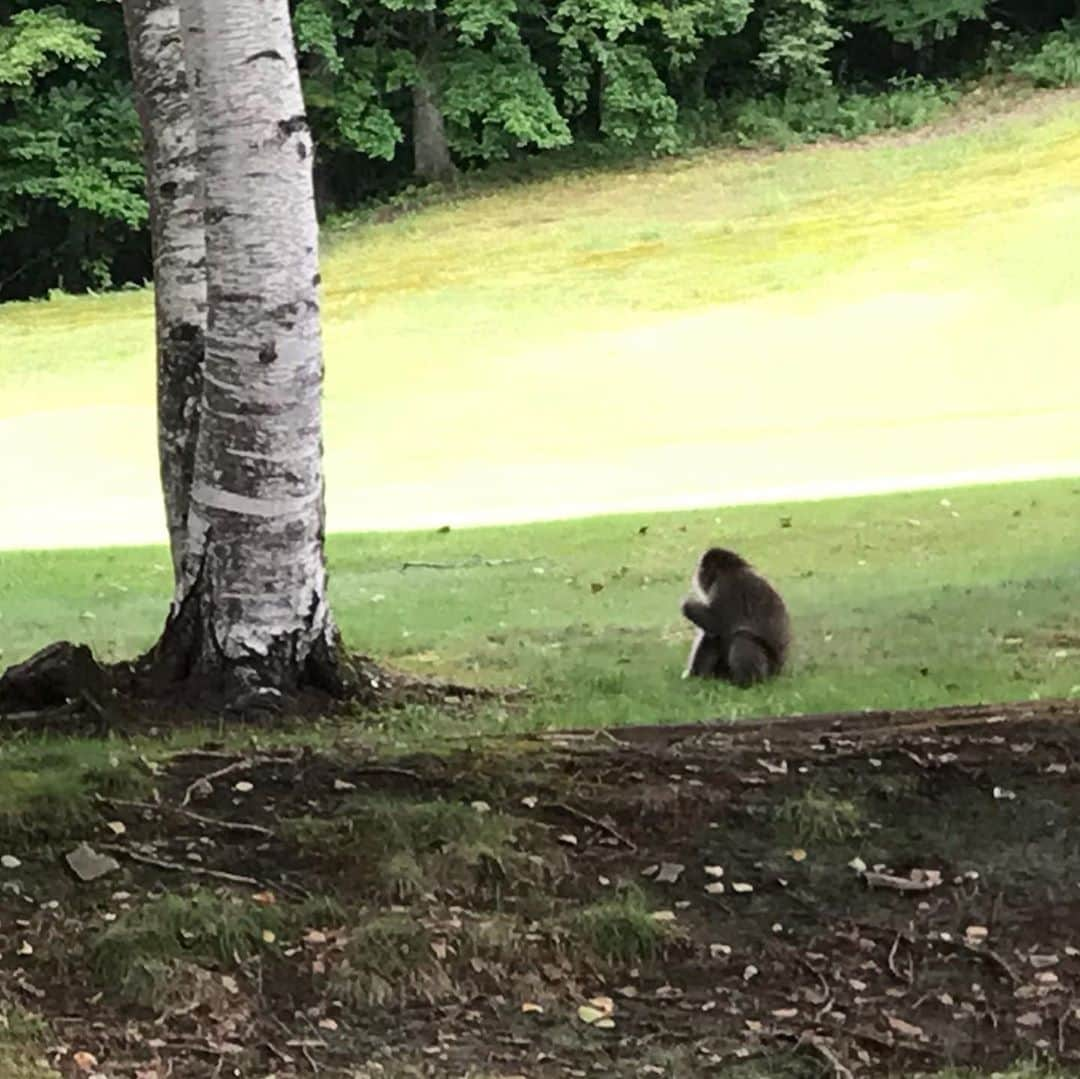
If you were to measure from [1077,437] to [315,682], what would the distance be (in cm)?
1632

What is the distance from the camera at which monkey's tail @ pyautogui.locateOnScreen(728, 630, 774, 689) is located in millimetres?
9172

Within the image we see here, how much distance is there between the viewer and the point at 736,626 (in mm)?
9344

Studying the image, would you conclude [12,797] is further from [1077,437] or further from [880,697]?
[1077,437]

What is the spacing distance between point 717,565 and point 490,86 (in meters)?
31.7

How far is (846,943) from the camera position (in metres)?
5.23

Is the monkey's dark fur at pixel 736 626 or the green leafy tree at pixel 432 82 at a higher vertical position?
the green leafy tree at pixel 432 82

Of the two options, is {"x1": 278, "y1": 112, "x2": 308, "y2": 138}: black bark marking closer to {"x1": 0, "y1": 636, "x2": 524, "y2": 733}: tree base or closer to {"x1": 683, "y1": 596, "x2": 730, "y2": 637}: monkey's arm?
{"x1": 0, "y1": 636, "x2": 524, "y2": 733}: tree base

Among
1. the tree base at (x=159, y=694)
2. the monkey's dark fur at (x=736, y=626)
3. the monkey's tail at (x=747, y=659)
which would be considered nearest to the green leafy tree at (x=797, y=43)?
the monkey's dark fur at (x=736, y=626)

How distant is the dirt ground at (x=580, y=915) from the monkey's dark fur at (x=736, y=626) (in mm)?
2647

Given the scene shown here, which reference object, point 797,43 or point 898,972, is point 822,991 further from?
point 797,43

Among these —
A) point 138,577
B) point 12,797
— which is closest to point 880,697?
point 12,797

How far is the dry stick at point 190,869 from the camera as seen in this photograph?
17.2 ft

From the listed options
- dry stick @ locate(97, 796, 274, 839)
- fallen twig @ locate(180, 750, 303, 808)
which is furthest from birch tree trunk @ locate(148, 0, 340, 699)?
dry stick @ locate(97, 796, 274, 839)

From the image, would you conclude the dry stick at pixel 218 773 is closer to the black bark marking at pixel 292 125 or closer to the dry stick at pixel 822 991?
the dry stick at pixel 822 991
